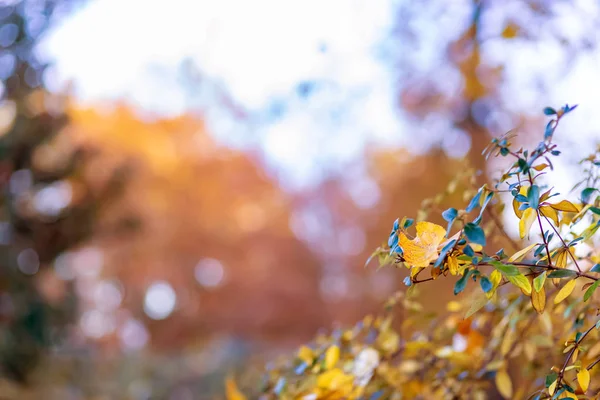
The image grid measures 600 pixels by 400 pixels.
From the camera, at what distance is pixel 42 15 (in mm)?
4461

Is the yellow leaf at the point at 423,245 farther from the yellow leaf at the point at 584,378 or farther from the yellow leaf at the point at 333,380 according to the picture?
the yellow leaf at the point at 333,380

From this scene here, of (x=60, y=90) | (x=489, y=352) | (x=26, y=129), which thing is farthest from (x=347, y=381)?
(x=60, y=90)

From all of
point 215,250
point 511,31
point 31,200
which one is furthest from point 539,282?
point 215,250

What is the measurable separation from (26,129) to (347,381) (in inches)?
198

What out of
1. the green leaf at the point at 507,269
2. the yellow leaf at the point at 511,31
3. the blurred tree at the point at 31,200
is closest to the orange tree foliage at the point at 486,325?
the green leaf at the point at 507,269

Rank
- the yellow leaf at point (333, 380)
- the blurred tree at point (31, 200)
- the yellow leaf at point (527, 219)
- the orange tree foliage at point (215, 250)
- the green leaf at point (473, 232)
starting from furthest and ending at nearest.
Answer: the orange tree foliage at point (215, 250), the blurred tree at point (31, 200), the yellow leaf at point (333, 380), the yellow leaf at point (527, 219), the green leaf at point (473, 232)

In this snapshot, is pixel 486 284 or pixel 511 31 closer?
pixel 486 284

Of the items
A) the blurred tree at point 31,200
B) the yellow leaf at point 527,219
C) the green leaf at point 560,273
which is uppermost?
the blurred tree at point 31,200

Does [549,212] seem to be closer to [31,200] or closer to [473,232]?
[473,232]

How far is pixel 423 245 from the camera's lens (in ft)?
2.24

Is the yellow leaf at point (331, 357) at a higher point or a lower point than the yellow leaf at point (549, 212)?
lower

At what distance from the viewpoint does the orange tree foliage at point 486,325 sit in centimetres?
70

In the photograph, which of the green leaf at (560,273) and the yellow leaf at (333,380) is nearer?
the green leaf at (560,273)

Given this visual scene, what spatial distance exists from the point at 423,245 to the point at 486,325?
95cm
